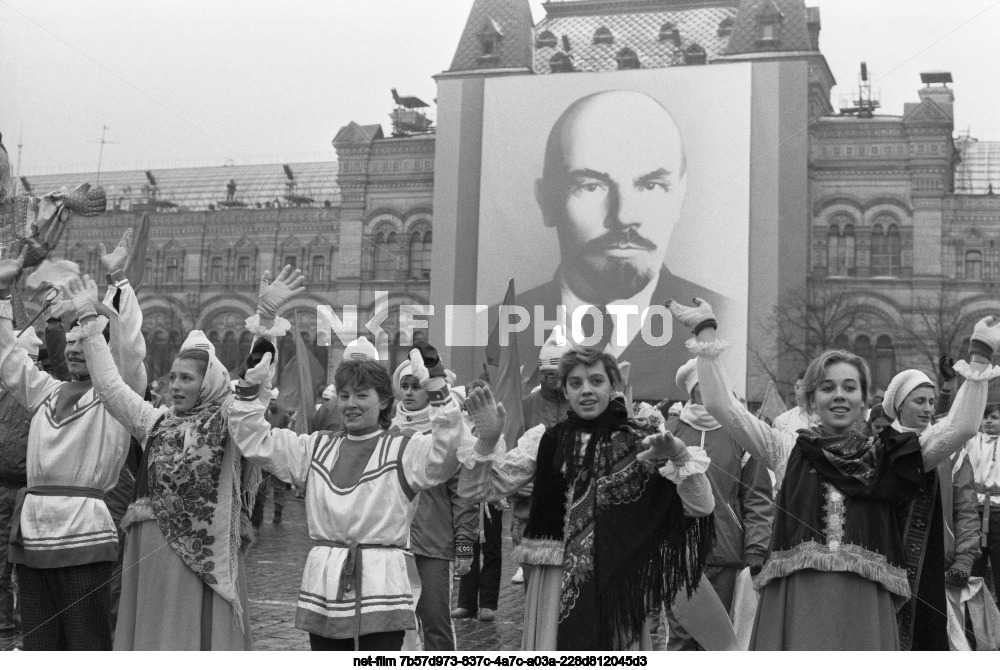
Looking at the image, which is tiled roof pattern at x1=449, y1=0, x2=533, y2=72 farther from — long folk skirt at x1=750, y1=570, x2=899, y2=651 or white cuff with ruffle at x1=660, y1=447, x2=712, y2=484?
long folk skirt at x1=750, y1=570, x2=899, y2=651

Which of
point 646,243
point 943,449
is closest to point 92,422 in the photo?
point 943,449

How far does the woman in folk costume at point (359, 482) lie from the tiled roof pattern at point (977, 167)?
30.5 meters

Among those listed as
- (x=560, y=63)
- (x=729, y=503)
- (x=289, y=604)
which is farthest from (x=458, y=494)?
(x=560, y=63)

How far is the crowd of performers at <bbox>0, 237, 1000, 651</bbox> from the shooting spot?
3.74 meters

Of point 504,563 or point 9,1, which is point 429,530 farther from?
point 504,563

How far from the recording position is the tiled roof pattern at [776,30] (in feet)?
102

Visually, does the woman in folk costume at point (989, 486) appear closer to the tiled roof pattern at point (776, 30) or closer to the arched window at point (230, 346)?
the arched window at point (230, 346)

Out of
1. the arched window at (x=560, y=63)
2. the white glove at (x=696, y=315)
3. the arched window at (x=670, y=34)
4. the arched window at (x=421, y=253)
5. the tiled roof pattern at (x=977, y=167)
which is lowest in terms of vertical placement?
the white glove at (x=696, y=315)

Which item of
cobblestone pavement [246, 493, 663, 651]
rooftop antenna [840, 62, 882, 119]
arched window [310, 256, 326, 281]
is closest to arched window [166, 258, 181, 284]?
arched window [310, 256, 326, 281]

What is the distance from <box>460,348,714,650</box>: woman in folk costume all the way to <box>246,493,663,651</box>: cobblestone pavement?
7.99ft

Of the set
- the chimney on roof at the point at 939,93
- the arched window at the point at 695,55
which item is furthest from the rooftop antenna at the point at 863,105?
the arched window at the point at 695,55

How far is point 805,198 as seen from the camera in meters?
30.8

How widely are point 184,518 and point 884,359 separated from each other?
28712 mm

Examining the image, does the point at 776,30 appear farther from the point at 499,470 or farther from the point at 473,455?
the point at 473,455
